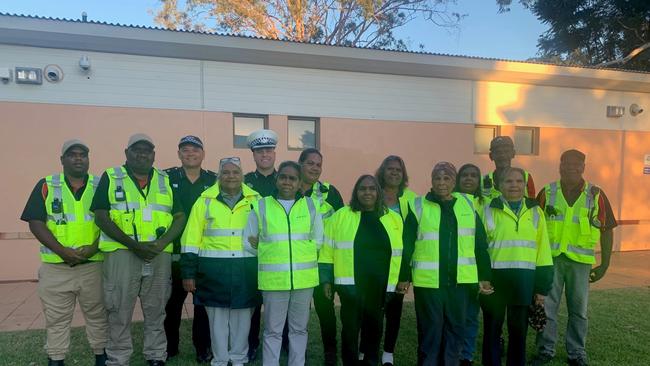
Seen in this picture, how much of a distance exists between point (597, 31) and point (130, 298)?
1877cm

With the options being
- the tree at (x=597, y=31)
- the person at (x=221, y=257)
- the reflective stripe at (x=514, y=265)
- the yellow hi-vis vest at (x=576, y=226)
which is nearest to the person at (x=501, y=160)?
the yellow hi-vis vest at (x=576, y=226)

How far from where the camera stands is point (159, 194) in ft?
13.2

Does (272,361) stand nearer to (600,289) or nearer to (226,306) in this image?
(226,306)

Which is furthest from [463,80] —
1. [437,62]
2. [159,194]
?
[159,194]

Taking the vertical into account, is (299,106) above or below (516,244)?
above

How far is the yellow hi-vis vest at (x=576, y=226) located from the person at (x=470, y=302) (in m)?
0.77

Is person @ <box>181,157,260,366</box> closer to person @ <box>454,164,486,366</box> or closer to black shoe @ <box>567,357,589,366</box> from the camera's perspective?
person @ <box>454,164,486,366</box>

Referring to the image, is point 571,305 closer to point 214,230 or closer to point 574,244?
point 574,244

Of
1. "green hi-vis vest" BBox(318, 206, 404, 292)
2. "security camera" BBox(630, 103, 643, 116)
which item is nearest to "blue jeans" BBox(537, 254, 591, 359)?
"green hi-vis vest" BBox(318, 206, 404, 292)

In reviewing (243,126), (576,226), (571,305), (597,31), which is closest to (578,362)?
(571,305)

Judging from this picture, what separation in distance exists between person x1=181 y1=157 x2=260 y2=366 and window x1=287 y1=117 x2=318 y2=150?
4.82 m

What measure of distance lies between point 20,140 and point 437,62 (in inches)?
288

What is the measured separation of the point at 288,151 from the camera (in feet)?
28.2

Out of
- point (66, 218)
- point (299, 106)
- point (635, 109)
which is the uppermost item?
point (635, 109)
